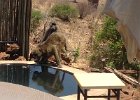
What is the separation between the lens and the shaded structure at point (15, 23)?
32.9 feet

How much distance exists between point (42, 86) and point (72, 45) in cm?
609

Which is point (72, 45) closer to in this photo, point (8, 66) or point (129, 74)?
point (8, 66)

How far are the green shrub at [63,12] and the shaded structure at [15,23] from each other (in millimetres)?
5930

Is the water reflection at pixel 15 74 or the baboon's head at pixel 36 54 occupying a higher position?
the baboon's head at pixel 36 54

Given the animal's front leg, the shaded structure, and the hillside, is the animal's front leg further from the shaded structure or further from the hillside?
the hillside

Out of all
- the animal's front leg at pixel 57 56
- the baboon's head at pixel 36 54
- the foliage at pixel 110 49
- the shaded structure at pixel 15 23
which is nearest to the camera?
the animal's front leg at pixel 57 56

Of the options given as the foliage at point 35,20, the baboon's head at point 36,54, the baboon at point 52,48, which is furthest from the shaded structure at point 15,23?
the foliage at point 35,20

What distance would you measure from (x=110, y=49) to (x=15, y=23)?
288 cm

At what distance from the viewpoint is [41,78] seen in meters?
8.43

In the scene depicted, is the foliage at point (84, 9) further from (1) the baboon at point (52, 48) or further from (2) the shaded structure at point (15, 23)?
(1) the baboon at point (52, 48)

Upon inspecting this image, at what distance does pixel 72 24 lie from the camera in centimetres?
1580

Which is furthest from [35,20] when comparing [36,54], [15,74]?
[15,74]

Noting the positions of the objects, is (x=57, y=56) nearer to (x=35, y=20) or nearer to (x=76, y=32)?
(x=35, y=20)

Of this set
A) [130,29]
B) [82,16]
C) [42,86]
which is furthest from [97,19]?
[130,29]
